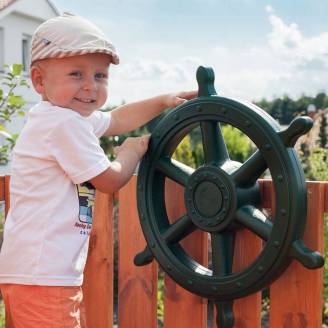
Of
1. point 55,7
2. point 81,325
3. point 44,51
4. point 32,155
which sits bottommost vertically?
point 81,325

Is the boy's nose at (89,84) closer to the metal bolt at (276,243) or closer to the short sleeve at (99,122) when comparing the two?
Answer: the short sleeve at (99,122)

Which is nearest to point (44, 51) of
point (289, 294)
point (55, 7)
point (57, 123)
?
point (57, 123)

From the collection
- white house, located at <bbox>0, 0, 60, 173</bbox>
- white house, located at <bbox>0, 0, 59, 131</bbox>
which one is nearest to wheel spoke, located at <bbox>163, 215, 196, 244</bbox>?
white house, located at <bbox>0, 0, 60, 173</bbox>

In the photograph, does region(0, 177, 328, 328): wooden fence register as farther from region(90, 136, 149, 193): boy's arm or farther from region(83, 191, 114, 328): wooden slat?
region(90, 136, 149, 193): boy's arm

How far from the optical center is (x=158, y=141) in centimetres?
200

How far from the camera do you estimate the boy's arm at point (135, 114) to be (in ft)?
7.07

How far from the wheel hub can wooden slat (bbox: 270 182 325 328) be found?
0.78ft

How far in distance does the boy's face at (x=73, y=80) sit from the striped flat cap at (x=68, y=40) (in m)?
0.04

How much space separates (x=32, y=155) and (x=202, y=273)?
24.7 inches

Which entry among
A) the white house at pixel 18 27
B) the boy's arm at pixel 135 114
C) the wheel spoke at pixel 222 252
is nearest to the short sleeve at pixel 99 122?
the boy's arm at pixel 135 114

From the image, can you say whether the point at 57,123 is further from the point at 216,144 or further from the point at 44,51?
the point at 216,144

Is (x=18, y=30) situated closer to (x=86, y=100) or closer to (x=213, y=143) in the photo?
(x=86, y=100)

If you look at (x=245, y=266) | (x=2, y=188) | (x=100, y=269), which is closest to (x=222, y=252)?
(x=245, y=266)

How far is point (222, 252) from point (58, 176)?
0.54 meters
